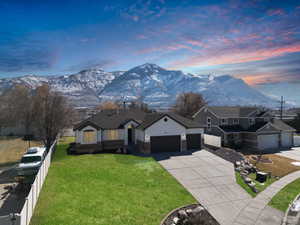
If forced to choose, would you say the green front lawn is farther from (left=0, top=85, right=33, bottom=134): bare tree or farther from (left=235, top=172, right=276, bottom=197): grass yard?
(left=0, top=85, right=33, bottom=134): bare tree

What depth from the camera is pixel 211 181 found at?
1747cm

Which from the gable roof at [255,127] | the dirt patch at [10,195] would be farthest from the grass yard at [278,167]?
the dirt patch at [10,195]

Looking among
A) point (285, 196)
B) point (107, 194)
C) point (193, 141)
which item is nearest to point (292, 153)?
point (193, 141)

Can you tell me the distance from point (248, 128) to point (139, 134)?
72.7 ft

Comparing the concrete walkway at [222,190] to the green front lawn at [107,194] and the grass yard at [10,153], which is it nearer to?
the green front lawn at [107,194]

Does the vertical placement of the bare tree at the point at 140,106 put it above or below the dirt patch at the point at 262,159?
above

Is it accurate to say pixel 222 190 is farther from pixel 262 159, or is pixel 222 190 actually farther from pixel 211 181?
pixel 262 159

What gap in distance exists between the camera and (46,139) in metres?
26.7

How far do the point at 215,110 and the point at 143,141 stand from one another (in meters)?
19.4

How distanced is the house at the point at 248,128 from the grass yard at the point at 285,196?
15.5m

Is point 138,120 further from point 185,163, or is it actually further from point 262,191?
point 262,191

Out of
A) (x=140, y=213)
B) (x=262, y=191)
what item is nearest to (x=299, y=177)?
(x=262, y=191)

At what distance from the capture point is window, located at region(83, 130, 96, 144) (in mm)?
25938

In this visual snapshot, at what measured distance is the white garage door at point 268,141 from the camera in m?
33.4
